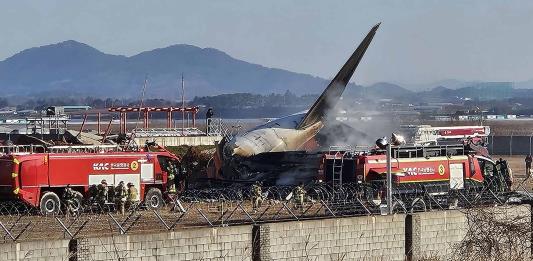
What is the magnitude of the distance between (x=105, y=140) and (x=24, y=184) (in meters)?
8.06

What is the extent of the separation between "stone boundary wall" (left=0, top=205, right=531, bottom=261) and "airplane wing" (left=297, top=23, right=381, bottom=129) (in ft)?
76.8

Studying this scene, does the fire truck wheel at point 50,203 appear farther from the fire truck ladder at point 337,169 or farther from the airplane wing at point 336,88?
the airplane wing at point 336,88

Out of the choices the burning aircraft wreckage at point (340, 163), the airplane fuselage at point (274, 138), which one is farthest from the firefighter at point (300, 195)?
the airplane fuselage at point (274, 138)

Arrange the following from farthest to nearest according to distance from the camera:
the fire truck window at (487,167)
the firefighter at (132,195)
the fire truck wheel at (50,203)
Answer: the fire truck window at (487,167) → the firefighter at (132,195) → the fire truck wheel at (50,203)

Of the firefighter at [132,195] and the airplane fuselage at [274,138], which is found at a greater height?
the airplane fuselage at [274,138]

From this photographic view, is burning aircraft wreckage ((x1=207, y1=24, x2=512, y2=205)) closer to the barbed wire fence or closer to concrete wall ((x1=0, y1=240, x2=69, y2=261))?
the barbed wire fence

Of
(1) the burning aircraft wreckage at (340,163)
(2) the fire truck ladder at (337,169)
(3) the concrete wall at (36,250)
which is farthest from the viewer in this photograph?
(2) the fire truck ladder at (337,169)

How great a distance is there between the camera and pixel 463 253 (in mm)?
26609

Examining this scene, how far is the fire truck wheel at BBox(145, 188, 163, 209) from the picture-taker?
39062mm

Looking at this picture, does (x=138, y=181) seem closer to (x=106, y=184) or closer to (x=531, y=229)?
(x=106, y=184)

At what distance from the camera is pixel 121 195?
119ft

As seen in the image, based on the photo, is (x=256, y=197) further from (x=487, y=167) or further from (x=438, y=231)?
(x=487, y=167)

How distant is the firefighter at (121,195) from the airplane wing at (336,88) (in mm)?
17241

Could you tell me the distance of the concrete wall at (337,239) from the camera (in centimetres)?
2481
